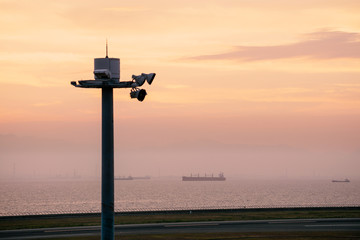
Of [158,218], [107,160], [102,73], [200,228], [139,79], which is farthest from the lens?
[158,218]

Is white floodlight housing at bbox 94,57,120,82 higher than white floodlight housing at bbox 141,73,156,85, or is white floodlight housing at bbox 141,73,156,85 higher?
white floodlight housing at bbox 94,57,120,82

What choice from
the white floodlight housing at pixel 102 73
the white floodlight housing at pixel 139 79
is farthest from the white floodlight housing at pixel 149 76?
the white floodlight housing at pixel 102 73

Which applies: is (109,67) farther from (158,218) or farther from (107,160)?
(158,218)

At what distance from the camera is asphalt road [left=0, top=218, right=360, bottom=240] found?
60003 millimetres

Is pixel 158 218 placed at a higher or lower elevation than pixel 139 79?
lower

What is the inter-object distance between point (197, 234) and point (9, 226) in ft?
83.0

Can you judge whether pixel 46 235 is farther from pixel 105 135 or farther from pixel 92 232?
pixel 105 135

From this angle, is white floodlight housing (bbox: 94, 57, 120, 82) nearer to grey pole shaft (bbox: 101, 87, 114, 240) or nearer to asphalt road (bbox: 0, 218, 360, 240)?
grey pole shaft (bbox: 101, 87, 114, 240)

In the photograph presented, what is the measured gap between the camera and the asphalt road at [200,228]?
197ft

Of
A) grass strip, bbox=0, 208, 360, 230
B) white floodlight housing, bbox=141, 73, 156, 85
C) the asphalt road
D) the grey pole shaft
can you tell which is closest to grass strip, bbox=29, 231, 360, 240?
the asphalt road

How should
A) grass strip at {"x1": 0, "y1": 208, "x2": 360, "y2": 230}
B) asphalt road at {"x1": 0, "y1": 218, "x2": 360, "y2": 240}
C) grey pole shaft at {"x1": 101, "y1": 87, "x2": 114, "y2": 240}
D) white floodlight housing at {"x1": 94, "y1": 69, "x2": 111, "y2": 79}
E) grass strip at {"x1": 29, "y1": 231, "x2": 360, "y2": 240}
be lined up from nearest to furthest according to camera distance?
white floodlight housing at {"x1": 94, "y1": 69, "x2": 111, "y2": 79}
grey pole shaft at {"x1": 101, "y1": 87, "x2": 114, "y2": 240}
grass strip at {"x1": 29, "y1": 231, "x2": 360, "y2": 240}
asphalt road at {"x1": 0, "y1": 218, "x2": 360, "y2": 240}
grass strip at {"x1": 0, "y1": 208, "x2": 360, "y2": 230}

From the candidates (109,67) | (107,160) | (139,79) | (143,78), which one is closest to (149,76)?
(143,78)

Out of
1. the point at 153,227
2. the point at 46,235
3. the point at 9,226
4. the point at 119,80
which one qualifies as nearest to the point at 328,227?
the point at 153,227

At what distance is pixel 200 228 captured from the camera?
63656 mm
